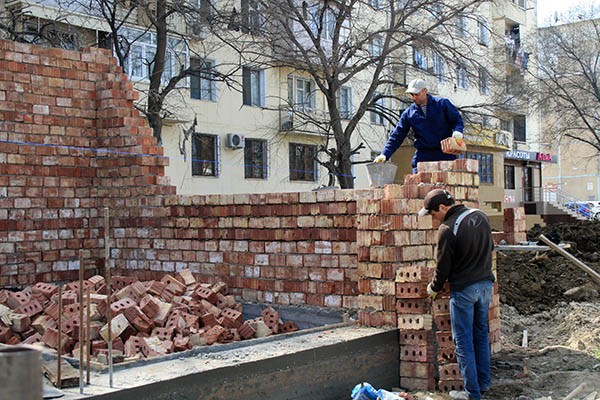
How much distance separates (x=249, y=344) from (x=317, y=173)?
74.2 feet

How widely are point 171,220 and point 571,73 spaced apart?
76.2 ft

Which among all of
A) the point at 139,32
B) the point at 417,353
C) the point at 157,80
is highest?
the point at 139,32

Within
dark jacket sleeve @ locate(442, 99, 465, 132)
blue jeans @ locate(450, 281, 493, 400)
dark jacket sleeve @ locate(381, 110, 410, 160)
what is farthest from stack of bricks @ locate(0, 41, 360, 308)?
blue jeans @ locate(450, 281, 493, 400)

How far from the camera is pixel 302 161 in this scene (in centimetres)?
2722

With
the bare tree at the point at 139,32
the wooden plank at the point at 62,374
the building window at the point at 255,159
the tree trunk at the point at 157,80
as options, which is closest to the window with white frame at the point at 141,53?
the bare tree at the point at 139,32

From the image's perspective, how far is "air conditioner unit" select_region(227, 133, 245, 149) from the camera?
2372 cm

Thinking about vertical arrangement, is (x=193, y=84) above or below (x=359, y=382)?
above

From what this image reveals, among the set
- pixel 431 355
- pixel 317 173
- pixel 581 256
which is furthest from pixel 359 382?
pixel 317 173

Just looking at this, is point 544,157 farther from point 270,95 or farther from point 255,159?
point 255,159

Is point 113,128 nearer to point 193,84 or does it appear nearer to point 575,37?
point 193,84

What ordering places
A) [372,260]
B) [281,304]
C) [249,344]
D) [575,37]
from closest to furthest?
[249,344]
[372,260]
[281,304]
[575,37]

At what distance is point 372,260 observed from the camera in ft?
19.4

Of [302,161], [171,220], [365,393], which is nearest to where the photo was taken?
[365,393]

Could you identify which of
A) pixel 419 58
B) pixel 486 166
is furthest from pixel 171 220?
pixel 486 166
